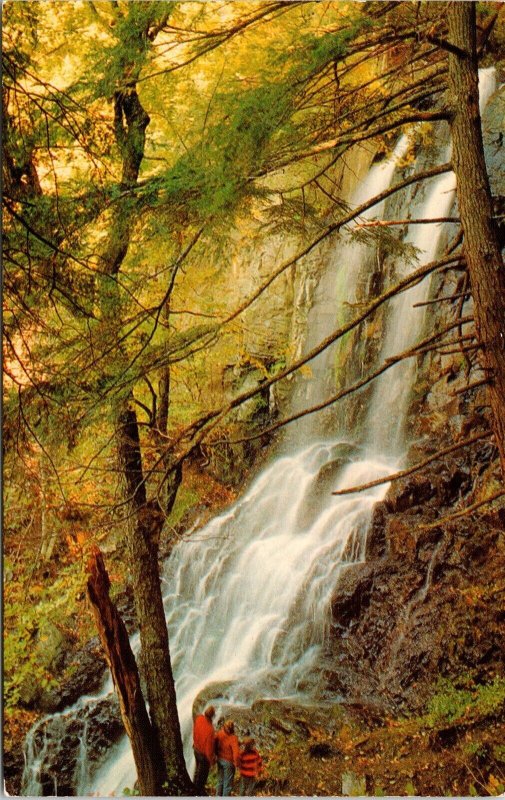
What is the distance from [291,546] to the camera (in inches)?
177

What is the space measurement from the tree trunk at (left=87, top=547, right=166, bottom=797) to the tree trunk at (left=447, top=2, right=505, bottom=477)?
1.99 m

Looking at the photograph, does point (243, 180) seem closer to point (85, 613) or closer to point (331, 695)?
point (85, 613)

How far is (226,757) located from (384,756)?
702 mm

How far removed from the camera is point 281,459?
4.52m

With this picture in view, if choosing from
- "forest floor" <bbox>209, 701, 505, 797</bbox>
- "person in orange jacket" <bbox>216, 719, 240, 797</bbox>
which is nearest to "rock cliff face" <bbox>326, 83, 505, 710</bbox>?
"forest floor" <bbox>209, 701, 505, 797</bbox>

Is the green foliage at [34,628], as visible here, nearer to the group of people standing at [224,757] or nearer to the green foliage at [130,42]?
the group of people standing at [224,757]

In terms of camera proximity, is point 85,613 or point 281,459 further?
point 281,459

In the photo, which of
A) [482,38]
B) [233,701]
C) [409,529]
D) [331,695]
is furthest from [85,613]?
[482,38]

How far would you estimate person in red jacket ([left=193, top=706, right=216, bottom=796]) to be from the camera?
2.73 metres

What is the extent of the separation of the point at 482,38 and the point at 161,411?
7.24 ft

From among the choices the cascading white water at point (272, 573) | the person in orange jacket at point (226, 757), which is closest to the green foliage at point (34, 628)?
the cascading white water at point (272, 573)

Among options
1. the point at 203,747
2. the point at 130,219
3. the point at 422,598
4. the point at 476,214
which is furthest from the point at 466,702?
the point at 130,219

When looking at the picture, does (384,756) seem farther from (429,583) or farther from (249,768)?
(429,583)

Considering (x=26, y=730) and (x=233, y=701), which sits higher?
(x=26, y=730)
